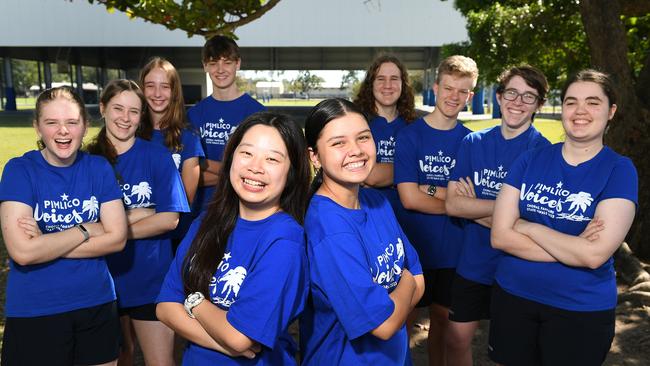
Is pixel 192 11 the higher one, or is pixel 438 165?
pixel 192 11

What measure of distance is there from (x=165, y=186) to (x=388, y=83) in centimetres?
165

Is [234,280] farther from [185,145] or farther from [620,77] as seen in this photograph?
[620,77]

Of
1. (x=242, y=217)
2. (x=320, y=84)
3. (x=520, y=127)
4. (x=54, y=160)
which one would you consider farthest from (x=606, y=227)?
(x=320, y=84)

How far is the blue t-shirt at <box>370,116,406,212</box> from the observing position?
151 inches

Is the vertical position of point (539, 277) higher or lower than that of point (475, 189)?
lower

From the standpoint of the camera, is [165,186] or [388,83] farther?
[388,83]

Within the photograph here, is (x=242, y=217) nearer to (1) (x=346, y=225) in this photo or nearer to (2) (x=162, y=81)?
(1) (x=346, y=225)

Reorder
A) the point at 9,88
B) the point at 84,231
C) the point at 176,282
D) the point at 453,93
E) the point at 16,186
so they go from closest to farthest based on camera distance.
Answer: the point at 176,282
the point at 16,186
the point at 84,231
the point at 453,93
the point at 9,88

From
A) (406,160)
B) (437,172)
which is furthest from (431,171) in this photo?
(406,160)

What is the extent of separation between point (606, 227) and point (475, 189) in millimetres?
882

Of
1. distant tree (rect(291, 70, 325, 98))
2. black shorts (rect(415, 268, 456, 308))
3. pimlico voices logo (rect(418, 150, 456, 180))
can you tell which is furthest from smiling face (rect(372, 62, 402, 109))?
distant tree (rect(291, 70, 325, 98))

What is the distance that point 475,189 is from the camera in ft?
10.6

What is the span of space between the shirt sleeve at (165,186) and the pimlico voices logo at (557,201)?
1859 mm

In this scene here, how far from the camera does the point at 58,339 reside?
2.55m
